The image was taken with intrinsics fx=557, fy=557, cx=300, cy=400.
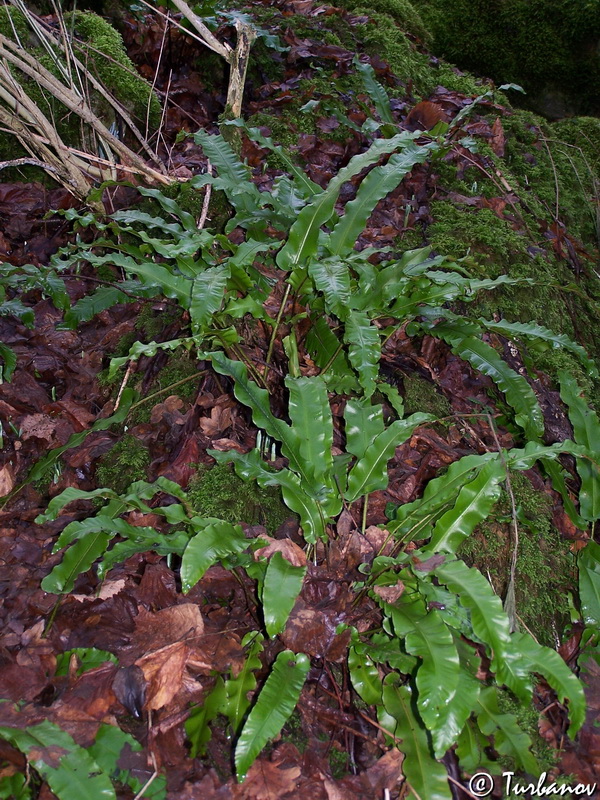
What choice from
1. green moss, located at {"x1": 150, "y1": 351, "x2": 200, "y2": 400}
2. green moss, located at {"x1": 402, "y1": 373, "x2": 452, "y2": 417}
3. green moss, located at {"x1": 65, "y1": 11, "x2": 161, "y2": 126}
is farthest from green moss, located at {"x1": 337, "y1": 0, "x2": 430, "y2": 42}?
green moss, located at {"x1": 150, "y1": 351, "x2": 200, "y2": 400}

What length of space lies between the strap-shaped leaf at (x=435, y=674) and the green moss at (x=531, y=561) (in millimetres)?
623

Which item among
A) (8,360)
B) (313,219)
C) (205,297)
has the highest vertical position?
(313,219)

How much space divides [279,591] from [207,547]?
0.80ft

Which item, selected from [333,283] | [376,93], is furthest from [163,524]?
[376,93]

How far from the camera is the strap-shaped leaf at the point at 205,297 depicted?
1.87m

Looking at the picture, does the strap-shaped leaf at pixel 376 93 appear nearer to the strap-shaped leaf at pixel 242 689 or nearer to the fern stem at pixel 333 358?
the fern stem at pixel 333 358

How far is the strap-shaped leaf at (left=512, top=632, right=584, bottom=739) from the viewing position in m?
1.44

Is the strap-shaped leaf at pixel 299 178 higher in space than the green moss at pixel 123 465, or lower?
higher

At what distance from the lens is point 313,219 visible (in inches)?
85.0

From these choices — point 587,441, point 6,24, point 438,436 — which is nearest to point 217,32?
point 6,24

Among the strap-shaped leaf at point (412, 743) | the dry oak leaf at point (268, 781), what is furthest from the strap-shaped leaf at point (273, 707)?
the strap-shaped leaf at point (412, 743)

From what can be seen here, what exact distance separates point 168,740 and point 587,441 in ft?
6.21

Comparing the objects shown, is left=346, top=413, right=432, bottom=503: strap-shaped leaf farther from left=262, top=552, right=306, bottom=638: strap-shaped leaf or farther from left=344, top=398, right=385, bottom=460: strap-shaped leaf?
left=262, top=552, right=306, bottom=638: strap-shaped leaf

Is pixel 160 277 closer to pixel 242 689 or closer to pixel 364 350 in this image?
pixel 364 350
